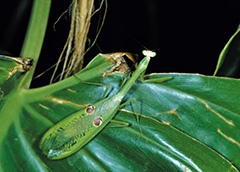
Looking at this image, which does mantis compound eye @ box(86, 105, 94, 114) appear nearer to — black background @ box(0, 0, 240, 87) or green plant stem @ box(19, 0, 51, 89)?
green plant stem @ box(19, 0, 51, 89)

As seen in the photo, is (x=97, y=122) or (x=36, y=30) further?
(x=36, y=30)

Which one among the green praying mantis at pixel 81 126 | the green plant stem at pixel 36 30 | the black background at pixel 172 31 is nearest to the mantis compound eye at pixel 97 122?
the green praying mantis at pixel 81 126

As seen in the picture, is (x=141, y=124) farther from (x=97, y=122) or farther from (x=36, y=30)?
(x=36, y=30)

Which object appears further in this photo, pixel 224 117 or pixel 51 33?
pixel 51 33

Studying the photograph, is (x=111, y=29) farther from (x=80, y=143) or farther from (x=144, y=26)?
(x=80, y=143)

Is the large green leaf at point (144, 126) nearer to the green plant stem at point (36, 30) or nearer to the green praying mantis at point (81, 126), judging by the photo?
the green praying mantis at point (81, 126)

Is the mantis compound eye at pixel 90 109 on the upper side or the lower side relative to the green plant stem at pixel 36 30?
lower

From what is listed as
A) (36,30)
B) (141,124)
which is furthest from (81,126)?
(36,30)

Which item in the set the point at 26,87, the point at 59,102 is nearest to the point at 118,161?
the point at 59,102
